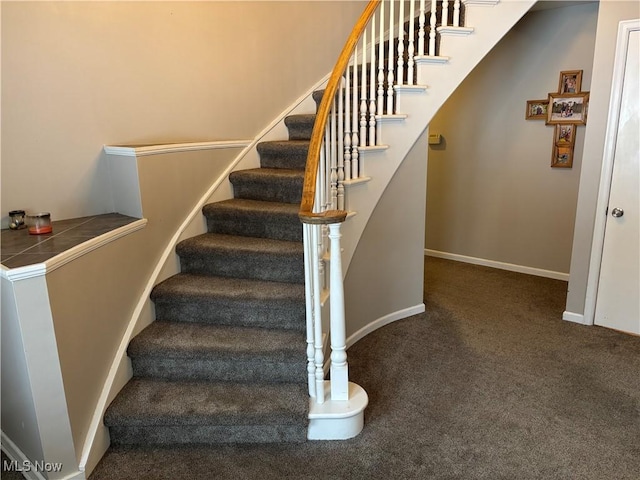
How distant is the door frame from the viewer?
9.44 ft

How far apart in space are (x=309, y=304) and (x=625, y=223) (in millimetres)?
2412

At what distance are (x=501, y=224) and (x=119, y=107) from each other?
374cm

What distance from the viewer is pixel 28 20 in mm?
2086

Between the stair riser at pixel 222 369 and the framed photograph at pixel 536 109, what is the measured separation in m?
3.34

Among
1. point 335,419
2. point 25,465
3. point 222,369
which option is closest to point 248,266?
point 222,369

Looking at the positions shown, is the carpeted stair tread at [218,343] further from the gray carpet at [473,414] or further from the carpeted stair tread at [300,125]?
the carpeted stair tread at [300,125]

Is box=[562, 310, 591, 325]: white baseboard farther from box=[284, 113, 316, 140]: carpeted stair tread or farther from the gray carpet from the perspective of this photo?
box=[284, 113, 316, 140]: carpeted stair tread

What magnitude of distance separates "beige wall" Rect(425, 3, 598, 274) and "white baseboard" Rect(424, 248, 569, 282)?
1.7 inches

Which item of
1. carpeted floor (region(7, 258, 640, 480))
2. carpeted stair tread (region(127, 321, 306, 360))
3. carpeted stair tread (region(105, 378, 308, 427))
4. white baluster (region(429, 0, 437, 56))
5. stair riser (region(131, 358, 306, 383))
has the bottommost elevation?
carpeted floor (region(7, 258, 640, 480))

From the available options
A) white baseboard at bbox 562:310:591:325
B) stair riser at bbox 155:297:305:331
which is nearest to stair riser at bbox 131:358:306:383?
stair riser at bbox 155:297:305:331

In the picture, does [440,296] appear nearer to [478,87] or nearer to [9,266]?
[478,87]

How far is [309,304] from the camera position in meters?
2.11

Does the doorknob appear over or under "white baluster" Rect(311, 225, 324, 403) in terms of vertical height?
over

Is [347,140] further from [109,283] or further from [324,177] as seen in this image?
[109,283]
